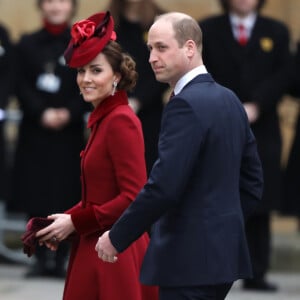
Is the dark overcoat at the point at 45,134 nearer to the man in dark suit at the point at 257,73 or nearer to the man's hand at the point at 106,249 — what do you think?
the man in dark suit at the point at 257,73

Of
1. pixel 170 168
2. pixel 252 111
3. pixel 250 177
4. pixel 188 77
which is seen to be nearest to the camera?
pixel 170 168

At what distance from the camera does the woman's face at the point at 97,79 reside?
543 centimetres

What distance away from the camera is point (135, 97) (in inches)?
354

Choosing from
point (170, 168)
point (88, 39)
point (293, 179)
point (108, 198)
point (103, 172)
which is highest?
point (88, 39)

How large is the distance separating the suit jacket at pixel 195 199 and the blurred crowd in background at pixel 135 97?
3.67 metres

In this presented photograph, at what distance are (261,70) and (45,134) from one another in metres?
1.59

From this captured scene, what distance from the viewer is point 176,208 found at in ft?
16.0

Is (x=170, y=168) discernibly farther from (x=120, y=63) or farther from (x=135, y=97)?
(x=135, y=97)

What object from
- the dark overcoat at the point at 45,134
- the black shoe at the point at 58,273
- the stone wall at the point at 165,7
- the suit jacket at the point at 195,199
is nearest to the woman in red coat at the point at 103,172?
the suit jacket at the point at 195,199

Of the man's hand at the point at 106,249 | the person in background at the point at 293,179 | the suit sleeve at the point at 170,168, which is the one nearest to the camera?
the suit sleeve at the point at 170,168

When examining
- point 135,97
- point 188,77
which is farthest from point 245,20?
point 188,77

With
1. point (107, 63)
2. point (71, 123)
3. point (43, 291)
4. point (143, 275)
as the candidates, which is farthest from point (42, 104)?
point (143, 275)

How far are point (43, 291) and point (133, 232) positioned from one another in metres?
4.01

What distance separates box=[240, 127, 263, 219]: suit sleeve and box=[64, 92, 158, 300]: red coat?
0.43 metres
